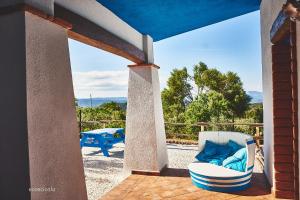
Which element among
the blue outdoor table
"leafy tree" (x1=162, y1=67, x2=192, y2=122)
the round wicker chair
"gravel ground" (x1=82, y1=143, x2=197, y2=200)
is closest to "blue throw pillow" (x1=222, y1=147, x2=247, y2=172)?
the round wicker chair

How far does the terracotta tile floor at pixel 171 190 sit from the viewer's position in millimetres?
3900

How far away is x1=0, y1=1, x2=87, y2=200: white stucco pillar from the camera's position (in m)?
2.04

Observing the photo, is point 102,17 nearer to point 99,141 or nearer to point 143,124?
point 143,124

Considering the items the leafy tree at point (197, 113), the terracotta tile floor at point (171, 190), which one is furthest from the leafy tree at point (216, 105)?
the terracotta tile floor at point (171, 190)

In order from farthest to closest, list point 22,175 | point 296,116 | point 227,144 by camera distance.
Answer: point 227,144, point 296,116, point 22,175

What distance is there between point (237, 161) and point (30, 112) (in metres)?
3.55

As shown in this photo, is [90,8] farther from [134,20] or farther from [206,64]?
[206,64]

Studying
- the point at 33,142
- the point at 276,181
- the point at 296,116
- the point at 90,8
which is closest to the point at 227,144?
Result: the point at 276,181

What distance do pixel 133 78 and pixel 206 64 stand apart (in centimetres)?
1495

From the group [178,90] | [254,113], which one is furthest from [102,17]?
[254,113]

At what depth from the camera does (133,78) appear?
18.0 feet

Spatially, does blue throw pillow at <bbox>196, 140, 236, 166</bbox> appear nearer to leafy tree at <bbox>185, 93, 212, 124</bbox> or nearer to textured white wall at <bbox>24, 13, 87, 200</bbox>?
textured white wall at <bbox>24, 13, 87, 200</bbox>

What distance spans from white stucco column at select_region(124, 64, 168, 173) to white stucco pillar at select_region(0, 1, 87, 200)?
2.86 m

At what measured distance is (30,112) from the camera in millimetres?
2078
